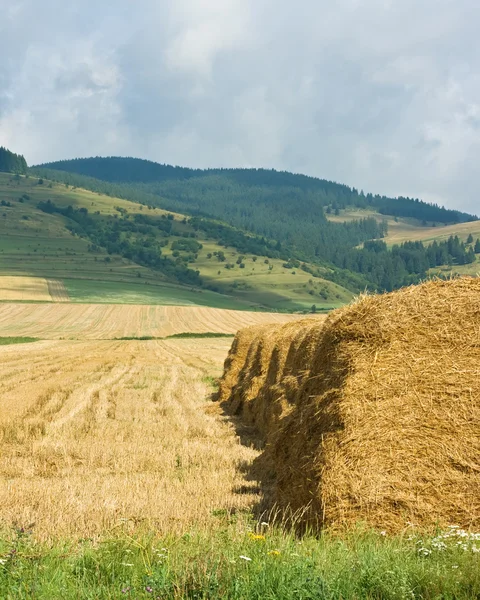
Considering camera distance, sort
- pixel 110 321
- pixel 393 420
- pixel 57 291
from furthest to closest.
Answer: pixel 57 291 → pixel 110 321 → pixel 393 420

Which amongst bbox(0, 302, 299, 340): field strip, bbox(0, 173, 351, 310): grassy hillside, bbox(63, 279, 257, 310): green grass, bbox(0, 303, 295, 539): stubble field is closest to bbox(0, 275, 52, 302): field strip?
bbox(63, 279, 257, 310): green grass

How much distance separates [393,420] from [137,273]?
483 feet

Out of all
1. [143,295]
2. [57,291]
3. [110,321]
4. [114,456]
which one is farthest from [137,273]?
[114,456]

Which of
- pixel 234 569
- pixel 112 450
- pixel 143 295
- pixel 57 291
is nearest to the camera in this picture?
pixel 234 569

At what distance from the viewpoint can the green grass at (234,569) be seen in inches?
198

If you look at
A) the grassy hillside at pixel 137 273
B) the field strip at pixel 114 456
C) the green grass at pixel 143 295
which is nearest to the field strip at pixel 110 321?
the green grass at pixel 143 295

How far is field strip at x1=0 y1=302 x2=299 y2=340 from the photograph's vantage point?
68312mm

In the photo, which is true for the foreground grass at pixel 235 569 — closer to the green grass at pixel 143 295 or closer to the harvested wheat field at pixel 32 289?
the harvested wheat field at pixel 32 289

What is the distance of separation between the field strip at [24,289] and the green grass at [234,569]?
97987 millimetres

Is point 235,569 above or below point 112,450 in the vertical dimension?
above

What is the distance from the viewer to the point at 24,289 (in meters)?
111

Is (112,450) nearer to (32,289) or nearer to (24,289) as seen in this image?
(24,289)

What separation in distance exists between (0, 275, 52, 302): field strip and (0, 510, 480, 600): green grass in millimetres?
97987

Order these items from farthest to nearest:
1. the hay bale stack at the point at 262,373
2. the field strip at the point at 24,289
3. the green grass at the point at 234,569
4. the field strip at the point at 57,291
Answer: the field strip at the point at 57,291 < the field strip at the point at 24,289 < the hay bale stack at the point at 262,373 < the green grass at the point at 234,569
